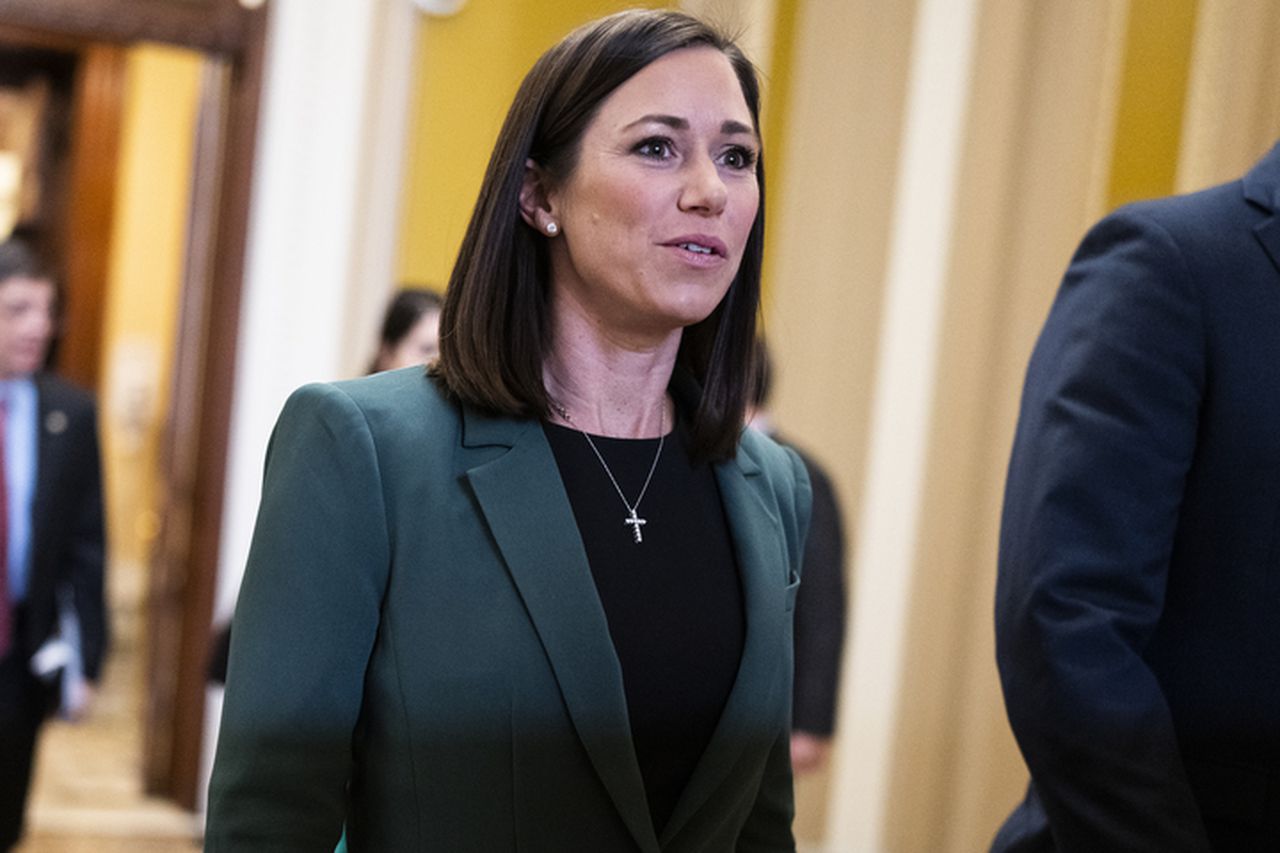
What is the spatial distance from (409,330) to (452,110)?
93.7 inches

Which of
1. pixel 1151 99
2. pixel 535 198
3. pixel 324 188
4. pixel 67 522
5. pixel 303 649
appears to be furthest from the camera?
pixel 324 188

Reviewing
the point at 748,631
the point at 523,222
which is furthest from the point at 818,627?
the point at 523,222

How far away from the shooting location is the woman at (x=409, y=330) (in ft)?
10.9

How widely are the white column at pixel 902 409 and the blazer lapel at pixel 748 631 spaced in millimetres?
3503

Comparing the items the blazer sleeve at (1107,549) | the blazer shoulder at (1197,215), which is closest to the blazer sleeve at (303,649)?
the blazer sleeve at (1107,549)

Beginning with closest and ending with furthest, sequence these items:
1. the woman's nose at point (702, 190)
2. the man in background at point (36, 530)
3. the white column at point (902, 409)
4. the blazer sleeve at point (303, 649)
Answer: the blazer sleeve at point (303, 649), the woman's nose at point (702, 190), the man in background at point (36, 530), the white column at point (902, 409)

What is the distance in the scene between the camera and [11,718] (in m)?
3.86

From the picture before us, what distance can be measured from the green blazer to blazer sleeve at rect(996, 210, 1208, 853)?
0.39 metres

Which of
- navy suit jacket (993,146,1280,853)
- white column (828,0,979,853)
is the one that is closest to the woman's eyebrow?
navy suit jacket (993,146,1280,853)

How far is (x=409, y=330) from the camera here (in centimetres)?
336

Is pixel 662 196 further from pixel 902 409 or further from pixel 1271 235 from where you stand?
pixel 902 409

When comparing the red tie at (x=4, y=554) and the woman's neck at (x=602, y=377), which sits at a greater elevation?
the woman's neck at (x=602, y=377)

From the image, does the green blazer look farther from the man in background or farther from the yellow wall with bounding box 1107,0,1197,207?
the yellow wall with bounding box 1107,0,1197,207

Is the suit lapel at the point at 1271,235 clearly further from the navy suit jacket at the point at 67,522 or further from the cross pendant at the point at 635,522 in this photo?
the navy suit jacket at the point at 67,522
